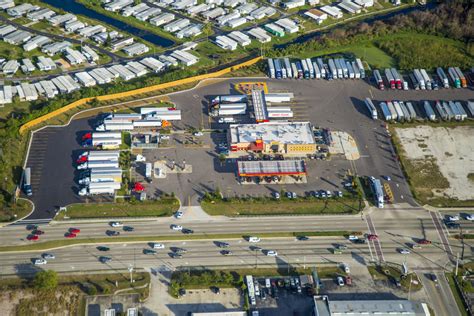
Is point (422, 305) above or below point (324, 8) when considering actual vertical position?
below

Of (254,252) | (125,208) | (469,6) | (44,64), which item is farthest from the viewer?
(469,6)

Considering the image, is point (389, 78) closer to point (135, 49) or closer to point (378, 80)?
point (378, 80)

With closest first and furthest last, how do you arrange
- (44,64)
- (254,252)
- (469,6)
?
1. (254,252)
2. (44,64)
3. (469,6)

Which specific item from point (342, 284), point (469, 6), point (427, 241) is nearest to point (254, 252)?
point (342, 284)

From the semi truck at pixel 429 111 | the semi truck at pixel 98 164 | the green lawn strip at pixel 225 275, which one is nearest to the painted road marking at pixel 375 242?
the green lawn strip at pixel 225 275

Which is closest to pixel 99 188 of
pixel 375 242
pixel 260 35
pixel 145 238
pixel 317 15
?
pixel 145 238

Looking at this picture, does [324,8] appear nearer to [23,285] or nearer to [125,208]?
[125,208]
